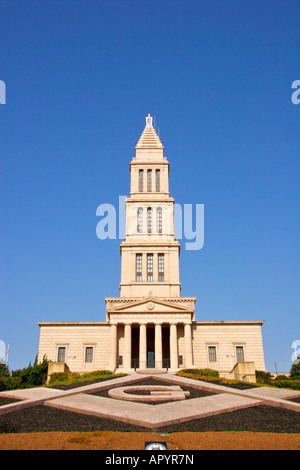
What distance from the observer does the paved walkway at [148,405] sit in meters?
16.8

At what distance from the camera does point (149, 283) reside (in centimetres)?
5447

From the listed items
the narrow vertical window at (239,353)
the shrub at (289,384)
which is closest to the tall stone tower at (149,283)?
the narrow vertical window at (239,353)

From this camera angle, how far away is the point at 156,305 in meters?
47.6

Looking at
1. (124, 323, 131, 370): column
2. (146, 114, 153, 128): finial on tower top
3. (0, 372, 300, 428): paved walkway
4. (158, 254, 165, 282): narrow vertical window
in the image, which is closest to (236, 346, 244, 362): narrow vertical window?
(124, 323, 131, 370): column

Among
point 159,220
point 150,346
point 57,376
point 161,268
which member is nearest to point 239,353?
point 150,346

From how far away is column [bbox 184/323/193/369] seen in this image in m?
45.0

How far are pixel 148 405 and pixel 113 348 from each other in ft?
90.2

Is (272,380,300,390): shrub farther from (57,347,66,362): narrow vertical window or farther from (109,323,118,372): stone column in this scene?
(57,347,66,362): narrow vertical window

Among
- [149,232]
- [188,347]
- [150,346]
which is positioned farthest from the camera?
Result: [149,232]

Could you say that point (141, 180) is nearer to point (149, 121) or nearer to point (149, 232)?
point (149, 232)

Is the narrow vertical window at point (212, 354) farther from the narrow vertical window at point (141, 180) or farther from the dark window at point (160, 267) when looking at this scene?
the narrow vertical window at point (141, 180)
